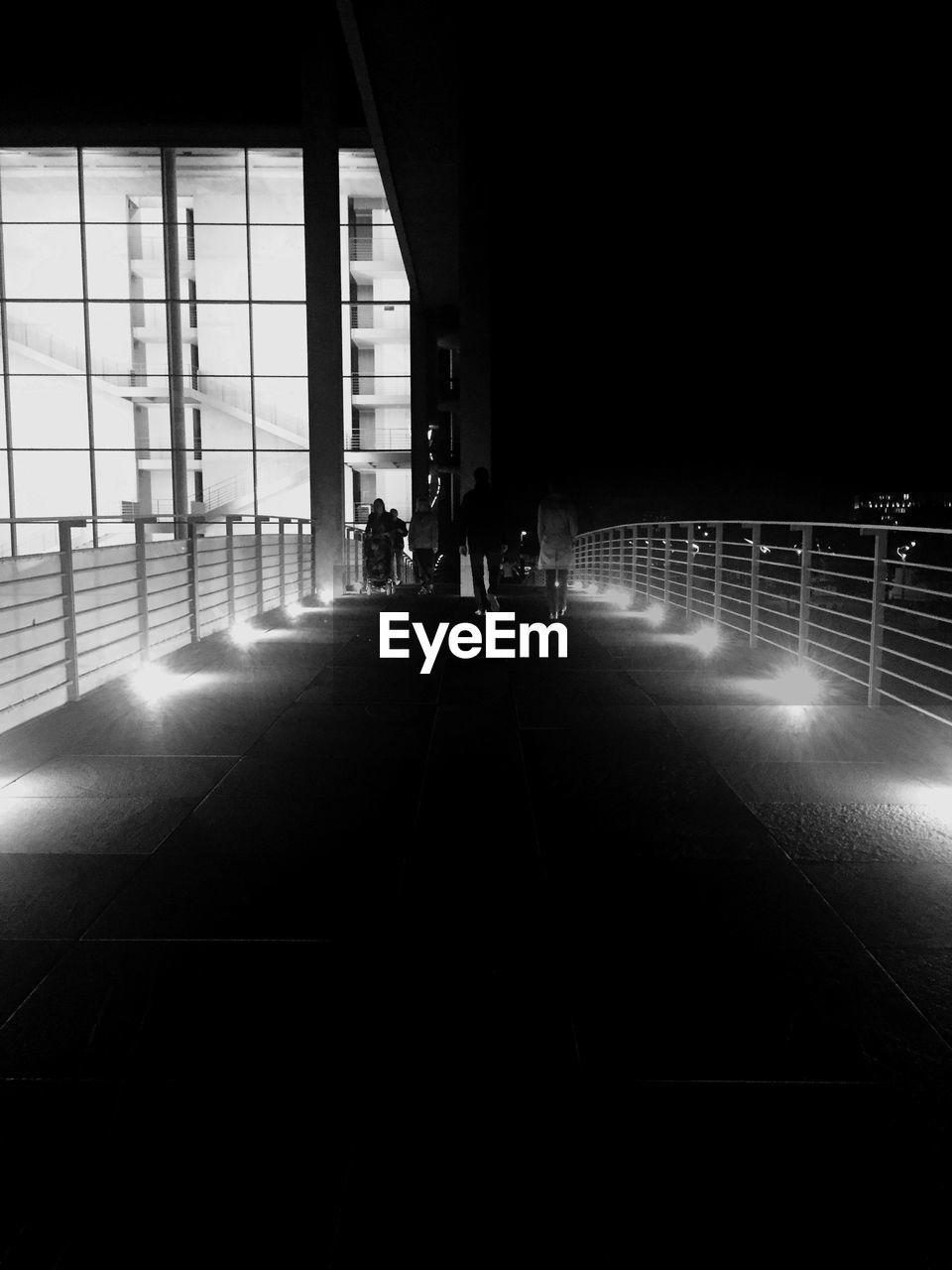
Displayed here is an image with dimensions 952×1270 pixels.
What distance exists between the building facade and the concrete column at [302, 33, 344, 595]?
4943mm

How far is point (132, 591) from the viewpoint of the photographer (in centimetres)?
2381

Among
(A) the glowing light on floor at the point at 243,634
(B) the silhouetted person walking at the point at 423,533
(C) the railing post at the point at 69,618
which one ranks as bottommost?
(A) the glowing light on floor at the point at 243,634

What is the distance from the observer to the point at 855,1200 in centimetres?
209

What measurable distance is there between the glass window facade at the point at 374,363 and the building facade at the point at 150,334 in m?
3.60

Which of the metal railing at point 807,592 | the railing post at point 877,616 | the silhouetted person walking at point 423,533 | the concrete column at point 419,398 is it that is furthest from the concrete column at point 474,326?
the railing post at point 877,616

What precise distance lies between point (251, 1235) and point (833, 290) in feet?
207

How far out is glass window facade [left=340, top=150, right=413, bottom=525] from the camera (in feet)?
101

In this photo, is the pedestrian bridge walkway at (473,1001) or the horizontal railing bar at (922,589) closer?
the pedestrian bridge walkway at (473,1001)

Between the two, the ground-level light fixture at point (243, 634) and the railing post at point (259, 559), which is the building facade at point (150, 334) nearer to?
the railing post at point (259, 559)

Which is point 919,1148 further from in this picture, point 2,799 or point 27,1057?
point 2,799

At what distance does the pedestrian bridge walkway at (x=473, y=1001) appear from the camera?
6.79 ft

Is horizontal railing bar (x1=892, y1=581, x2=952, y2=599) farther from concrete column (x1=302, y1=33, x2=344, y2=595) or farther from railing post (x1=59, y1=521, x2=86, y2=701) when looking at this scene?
concrete column (x1=302, y1=33, x2=344, y2=595)

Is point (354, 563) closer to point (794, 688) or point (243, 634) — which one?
point (243, 634)

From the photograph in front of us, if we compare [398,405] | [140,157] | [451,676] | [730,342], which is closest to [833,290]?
[730,342]
